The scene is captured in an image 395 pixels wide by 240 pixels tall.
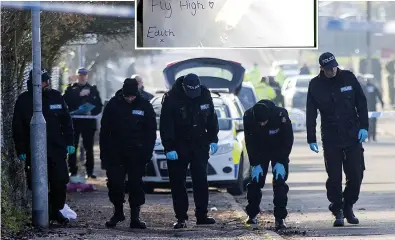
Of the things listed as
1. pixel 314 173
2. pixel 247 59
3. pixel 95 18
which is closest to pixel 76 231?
pixel 95 18

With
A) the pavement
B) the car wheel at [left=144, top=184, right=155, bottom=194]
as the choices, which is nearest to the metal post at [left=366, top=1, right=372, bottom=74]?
the car wheel at [left=144, top=184, right=155, bottom=194]

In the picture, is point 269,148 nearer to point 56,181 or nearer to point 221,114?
point 56,181

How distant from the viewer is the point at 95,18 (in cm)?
1814

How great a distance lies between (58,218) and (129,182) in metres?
0.86

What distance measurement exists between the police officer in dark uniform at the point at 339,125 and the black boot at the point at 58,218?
281cm

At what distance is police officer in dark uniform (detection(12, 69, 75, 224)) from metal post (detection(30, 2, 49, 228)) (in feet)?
0.88

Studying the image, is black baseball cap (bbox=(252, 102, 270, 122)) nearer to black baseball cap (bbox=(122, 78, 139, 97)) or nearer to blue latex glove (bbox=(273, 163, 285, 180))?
blue latex glove (bbox=(273, 163, 285, 180))

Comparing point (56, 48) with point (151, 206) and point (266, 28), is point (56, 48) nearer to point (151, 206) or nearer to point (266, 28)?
point (151, 206)

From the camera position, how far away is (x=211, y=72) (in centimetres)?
2219

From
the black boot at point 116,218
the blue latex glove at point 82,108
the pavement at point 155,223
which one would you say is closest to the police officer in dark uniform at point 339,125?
the pavement at point 155,223

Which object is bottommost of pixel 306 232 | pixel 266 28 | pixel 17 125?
pixel 306 232

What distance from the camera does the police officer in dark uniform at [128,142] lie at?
44.8 ft

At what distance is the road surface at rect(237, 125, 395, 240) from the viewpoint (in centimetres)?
1294

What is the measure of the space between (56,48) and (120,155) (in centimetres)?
501
